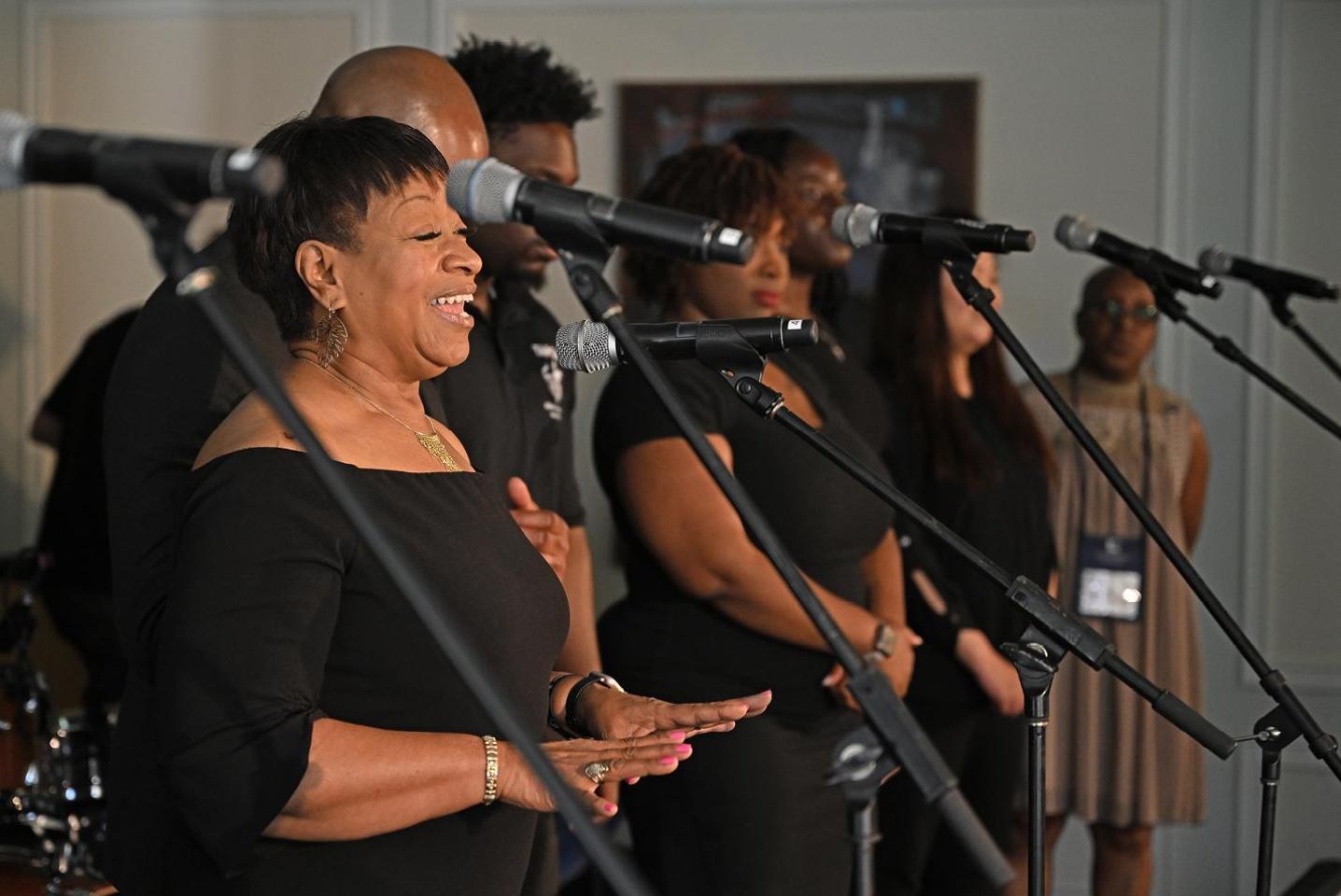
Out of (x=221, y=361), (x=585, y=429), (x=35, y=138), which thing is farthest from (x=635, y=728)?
(x=585, y=429)

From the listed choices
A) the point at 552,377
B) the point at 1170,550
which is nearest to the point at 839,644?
the point at 1170,550

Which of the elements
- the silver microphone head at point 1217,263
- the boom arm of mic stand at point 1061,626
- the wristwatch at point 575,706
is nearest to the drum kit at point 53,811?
the wristwatch at point 575,706

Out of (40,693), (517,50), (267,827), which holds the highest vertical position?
(517,50)

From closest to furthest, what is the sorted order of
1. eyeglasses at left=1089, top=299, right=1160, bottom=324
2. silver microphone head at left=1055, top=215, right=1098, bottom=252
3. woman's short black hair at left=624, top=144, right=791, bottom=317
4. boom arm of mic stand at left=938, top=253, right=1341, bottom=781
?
boom arm of mic stand at left=938, top=253, right=1341, bottom=781
silver microphone head at left=1055, top=215, right=1098, bottom=252
woman's short black hair at left=624, top=144, right=791, bottom=317
eyeglasses at left=1089, top=299, right=1160, bottom=324

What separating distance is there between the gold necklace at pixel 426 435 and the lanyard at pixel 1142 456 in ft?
6.83

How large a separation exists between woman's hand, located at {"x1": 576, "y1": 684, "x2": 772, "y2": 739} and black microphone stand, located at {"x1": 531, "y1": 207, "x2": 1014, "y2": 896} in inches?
13.4

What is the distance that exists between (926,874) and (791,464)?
37.5 inches

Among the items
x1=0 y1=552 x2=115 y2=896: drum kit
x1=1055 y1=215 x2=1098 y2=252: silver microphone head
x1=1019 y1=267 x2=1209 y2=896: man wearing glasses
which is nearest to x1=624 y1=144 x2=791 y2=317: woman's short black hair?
x1=1055 y1=215 x2=1098 y2=252: silver microphone head

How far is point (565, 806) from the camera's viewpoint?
3.21 feet

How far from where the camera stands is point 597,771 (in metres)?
1.42

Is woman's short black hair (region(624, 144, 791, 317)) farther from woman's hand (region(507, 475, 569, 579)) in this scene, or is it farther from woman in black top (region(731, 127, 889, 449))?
woman's hand (region(507, 475, 569, 579))

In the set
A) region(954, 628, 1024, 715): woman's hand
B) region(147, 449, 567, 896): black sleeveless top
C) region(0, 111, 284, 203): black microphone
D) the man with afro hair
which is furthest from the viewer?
region(954, 628, 1024, 715): woman's hand

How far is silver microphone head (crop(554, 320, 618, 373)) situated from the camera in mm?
Answer: 1364

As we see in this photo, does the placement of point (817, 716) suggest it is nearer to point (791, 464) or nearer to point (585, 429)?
point (791, 464)
